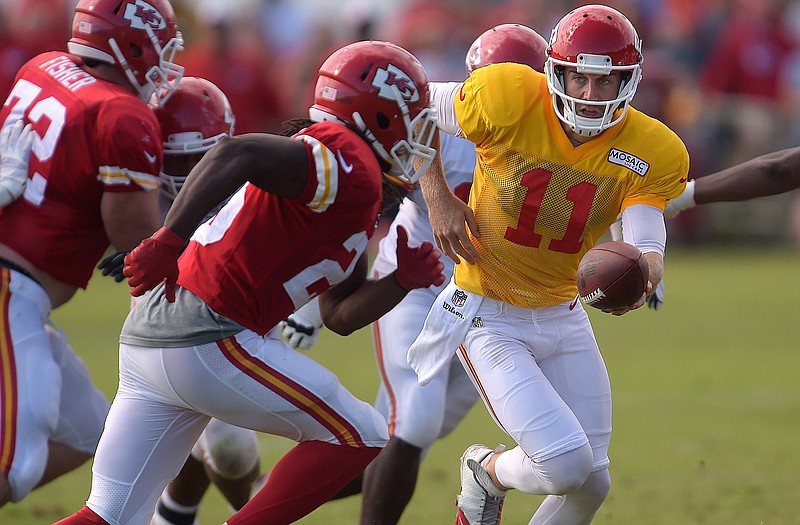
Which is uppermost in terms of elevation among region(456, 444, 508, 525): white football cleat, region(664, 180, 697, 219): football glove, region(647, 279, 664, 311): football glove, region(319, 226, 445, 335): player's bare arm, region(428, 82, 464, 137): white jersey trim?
region(428, 82, 464, 137): white jersey trim

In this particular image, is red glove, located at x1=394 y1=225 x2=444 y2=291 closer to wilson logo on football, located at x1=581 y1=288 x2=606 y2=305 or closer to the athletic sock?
wilson logo on football, located at x1=581 y1=288 x2=606 y2=305

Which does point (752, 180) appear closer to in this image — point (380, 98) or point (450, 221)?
point (450, 221)

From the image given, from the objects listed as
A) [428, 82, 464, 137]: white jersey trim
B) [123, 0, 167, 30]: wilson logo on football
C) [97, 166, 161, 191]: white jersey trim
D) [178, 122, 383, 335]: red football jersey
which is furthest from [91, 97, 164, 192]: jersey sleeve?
[428, 82, 464, 137]: white jersey trim

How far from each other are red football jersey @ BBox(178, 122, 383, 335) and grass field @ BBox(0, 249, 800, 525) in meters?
1.93

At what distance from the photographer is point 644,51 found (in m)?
14.9

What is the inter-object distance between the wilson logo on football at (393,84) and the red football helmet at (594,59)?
59cm

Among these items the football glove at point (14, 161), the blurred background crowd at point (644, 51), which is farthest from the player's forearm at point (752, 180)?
the blurred background crowd at point (644, 51)

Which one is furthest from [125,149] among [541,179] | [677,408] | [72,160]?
[677,408]

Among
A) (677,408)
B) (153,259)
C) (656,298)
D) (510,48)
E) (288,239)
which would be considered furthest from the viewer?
(677,408)

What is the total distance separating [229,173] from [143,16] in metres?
1.41

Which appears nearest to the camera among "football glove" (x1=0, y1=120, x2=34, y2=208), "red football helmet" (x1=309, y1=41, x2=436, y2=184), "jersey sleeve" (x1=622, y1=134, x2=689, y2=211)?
"red football helmet" (x1=309, y1=41, x2=436, y2=184)

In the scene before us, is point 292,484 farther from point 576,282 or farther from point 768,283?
point 768,283

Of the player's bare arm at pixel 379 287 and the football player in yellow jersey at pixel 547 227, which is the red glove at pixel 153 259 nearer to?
the player's bare arm at pixel 379 287

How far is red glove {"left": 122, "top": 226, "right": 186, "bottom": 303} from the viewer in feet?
→ 11.9
